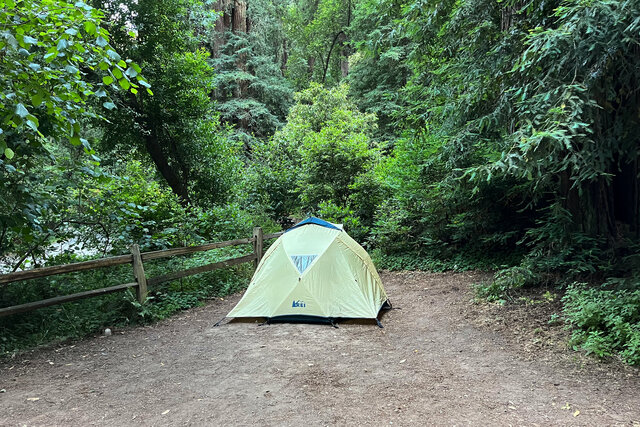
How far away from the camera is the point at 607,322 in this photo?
456cm

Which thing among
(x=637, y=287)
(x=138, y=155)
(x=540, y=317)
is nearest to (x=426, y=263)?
(x=540, y=317)

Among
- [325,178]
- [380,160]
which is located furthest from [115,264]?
[380,160]

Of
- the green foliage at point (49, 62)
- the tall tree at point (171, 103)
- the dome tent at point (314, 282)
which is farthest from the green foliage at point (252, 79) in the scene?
the green foliage at point (49, 62)

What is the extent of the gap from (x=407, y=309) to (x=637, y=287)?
127 inches

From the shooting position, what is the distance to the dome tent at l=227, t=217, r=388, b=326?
611cm

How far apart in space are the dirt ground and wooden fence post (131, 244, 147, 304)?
63 cm

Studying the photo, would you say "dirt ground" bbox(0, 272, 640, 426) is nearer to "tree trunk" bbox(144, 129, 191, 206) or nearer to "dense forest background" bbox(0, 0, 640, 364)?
"dense forest background" bbox(0, 0, 640, 364)

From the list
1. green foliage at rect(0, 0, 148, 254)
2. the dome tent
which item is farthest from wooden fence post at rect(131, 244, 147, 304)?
the dome tent

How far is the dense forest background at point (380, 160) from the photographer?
4.05 metres

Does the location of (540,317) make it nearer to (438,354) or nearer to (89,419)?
(438,354)

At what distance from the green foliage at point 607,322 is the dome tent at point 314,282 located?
2612mm

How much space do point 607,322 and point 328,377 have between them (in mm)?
3273

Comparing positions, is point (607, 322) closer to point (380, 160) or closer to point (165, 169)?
point (380, 160)

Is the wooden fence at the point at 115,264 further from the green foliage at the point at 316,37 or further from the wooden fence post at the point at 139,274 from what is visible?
the green foliage at the point at 316,37
